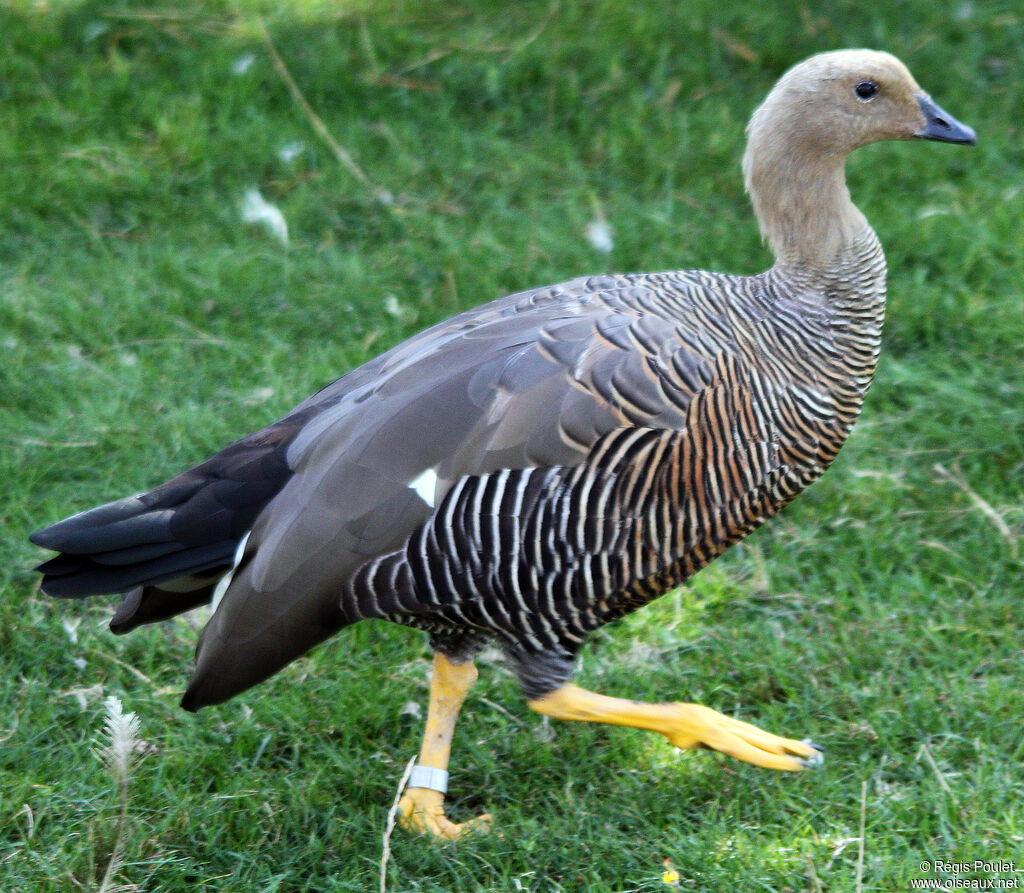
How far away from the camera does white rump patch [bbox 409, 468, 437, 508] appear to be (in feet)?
10.4

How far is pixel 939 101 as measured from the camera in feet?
20.1

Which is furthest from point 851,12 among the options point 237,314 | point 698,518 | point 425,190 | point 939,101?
point 698,518

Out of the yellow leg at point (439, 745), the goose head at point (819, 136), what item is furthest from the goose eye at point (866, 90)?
the yellow leg at point (439, 745)

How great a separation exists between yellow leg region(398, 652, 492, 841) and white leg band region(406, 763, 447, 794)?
11 millimetres

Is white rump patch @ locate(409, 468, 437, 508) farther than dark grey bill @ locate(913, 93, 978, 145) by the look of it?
No

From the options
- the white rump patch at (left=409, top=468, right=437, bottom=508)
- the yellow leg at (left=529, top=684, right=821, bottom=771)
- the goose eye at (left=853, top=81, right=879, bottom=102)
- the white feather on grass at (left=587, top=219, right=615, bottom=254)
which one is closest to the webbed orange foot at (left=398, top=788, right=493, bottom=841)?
the yellow leg at (left=529, top=684, right=821, bottom=771)

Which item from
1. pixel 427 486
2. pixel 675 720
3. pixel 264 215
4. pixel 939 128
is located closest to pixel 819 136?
pixel 939 128

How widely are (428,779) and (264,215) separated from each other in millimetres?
3088

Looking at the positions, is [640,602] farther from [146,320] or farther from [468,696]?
[146,320]

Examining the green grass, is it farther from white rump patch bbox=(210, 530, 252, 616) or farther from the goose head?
the goose head

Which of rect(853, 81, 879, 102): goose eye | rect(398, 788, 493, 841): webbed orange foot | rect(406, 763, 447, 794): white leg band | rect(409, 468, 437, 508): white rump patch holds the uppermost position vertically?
rect(853, 81, 879, 102): goose eye

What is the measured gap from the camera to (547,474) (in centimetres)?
313

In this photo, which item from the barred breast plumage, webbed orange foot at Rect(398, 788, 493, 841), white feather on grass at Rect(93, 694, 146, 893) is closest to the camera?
white feather on grass at Rect(93, 694, 146, 893)

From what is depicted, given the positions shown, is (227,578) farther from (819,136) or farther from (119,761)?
(819,136)
